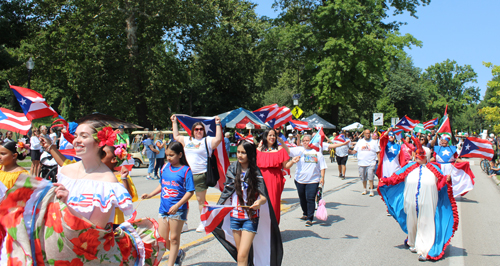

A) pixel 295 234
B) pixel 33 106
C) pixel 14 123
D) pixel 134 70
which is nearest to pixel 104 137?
pixel 33 106

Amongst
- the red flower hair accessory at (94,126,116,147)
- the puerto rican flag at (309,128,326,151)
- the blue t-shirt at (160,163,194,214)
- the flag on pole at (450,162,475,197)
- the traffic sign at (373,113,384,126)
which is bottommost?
the flag on pole at (450,162,475,197)

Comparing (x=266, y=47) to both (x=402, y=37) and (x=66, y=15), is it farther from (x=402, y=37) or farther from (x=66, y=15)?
(x=66, y=15)

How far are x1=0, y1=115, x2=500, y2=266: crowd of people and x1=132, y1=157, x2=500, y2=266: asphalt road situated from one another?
36 cm

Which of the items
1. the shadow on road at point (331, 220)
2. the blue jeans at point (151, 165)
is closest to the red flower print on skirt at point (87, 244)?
the shadow on road at point (331, 220)

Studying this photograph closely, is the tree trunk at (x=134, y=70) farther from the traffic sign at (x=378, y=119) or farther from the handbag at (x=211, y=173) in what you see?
the handbag at (x=211, y=173)

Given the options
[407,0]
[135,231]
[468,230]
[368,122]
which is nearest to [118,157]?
[135,231]

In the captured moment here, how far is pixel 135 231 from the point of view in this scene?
315cm

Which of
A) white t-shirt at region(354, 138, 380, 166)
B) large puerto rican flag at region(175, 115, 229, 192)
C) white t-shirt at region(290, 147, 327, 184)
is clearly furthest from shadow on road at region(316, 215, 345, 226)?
white t-shirt at region(354, 138, 380, 166)

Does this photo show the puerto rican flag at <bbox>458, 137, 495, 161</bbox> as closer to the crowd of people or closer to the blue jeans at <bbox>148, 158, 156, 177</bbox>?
the crowd of people

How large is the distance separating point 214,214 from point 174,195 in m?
0.68

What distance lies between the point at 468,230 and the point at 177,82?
21.8 m

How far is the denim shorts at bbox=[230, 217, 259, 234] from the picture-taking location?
455cm

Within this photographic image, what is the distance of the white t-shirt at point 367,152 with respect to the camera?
1205 centimetres

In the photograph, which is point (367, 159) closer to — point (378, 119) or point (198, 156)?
point (198, 156)
